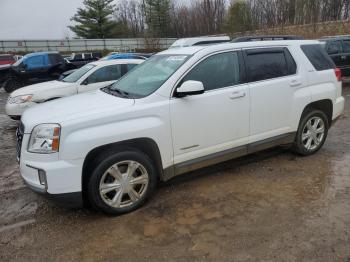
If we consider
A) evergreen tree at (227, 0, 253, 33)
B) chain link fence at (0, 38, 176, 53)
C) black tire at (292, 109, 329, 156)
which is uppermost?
evergreen tree at (227, 0, 253, 33)

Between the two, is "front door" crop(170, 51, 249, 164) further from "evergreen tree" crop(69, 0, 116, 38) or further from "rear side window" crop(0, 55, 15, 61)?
"evergreen tree" crop(69, 0, 116, 38)

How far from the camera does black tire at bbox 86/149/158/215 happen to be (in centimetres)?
354

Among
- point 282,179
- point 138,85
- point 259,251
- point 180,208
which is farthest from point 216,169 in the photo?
point 259,251

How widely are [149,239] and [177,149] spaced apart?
1112 millimetres

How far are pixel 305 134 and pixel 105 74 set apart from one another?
5717 millimetres

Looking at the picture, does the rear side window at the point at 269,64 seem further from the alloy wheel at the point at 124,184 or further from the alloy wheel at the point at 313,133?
the alloy wheel at the point at 124,184

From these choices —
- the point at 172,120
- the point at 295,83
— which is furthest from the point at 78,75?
the point at 295,83

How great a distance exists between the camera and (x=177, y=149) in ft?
13.1

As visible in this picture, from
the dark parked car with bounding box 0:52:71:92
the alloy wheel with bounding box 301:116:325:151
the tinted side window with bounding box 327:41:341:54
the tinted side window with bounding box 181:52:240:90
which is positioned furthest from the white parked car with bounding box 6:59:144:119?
the tinted side window with bounding box 327:41:341:54

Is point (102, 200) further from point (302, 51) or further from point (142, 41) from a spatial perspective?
point (142, 41)

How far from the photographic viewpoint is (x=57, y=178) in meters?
3.37

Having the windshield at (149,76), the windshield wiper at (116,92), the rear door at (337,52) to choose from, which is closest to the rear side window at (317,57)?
the windshield at (149,76)

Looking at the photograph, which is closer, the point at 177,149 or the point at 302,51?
the point at 177,149

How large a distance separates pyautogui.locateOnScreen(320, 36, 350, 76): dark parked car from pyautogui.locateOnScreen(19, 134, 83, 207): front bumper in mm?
11365
